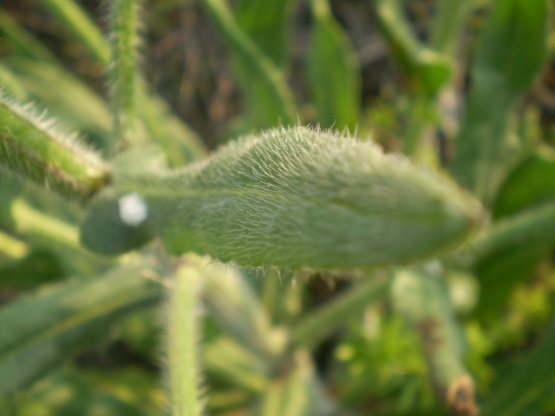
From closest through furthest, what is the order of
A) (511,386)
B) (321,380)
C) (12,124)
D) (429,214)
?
(429,214), (12,124), (511,386), (321,380)

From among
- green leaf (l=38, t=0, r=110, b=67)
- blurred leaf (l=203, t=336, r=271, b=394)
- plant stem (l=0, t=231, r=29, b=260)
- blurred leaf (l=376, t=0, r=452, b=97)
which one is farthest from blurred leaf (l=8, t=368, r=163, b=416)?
blurred leaf (l=376, t=0, r=452, b=97)

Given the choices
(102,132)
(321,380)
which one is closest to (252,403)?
(321,380)

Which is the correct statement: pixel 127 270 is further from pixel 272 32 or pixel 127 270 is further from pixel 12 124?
pixel 272 32

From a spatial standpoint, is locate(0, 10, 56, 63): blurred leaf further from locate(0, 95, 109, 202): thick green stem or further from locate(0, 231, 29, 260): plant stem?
locate(0, 95, 109, 202): thick green stem

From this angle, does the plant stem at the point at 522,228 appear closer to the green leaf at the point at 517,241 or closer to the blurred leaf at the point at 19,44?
the green leaf at the point at 517,241

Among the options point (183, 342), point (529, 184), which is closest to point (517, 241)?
point (529, 184)

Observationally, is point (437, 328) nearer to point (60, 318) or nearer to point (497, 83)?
point (497, 83)

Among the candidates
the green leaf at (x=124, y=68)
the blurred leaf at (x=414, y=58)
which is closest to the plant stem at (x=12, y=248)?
the green leaf at (x=124, y=68)
